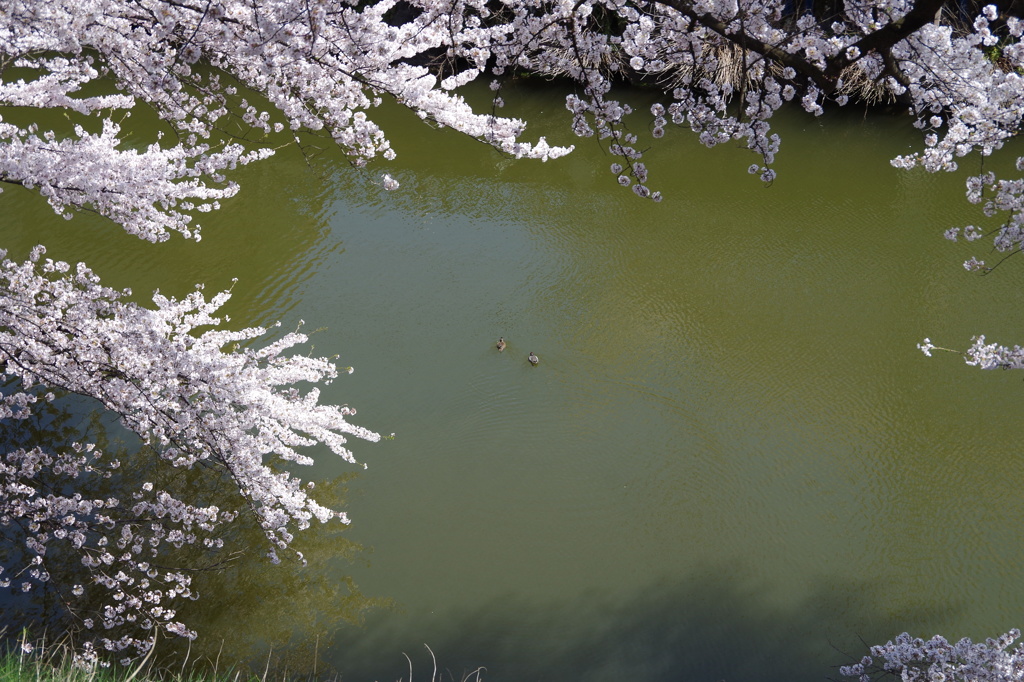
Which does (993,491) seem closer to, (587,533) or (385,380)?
(587,533)

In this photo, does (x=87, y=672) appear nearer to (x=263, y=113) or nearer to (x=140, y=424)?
(x=140, y=424)

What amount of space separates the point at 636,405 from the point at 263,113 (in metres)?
2.39

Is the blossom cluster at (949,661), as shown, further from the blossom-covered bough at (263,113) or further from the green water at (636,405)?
the blossom-covered bough at (263,113)

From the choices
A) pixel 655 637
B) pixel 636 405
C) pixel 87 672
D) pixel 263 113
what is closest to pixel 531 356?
pixel 636 405

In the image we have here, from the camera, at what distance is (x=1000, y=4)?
680cm

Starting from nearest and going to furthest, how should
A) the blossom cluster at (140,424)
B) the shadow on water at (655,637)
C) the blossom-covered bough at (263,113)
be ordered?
the blossom-covered bough at (263,113)
the blossom cluster at (140,424)
the shadow on water at (655,637)

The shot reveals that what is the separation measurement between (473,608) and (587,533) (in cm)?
62

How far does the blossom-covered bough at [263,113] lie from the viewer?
238cm

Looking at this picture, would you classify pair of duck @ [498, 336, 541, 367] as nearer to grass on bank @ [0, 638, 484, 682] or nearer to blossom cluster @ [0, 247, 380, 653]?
blossom cluster @ [0, 247, 380, 653]

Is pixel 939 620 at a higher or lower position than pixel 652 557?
higher

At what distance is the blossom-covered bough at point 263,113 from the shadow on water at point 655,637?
2.35 feet

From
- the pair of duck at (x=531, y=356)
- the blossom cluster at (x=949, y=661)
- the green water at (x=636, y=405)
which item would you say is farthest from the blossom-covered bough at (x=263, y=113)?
the pair of duck at (x=531, y=356)

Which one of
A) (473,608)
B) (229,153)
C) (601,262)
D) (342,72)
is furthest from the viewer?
(601,262)

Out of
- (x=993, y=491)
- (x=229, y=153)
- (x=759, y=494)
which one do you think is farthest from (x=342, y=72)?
(x=993, y=491)
